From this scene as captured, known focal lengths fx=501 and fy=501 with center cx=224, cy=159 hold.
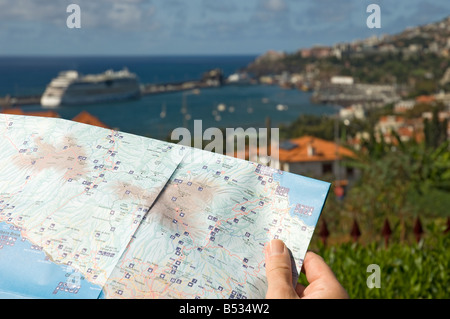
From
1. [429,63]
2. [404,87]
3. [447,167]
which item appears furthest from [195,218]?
[429,63]

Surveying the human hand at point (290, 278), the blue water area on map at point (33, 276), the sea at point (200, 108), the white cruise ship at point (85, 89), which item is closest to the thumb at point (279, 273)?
the human hand at point (290, 278)

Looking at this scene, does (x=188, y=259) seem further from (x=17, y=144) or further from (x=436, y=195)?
(x=436, y=195)

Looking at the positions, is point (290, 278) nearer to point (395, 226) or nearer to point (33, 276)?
point (33, 276)

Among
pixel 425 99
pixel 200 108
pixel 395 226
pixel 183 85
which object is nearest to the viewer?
pixel 395 226

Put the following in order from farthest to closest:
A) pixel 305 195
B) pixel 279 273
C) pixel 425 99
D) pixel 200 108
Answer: pixel 200 108, pixel 425 99, pixel 305 195, pixel 279 273

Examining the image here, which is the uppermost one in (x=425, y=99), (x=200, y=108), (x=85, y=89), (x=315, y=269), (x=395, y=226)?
(x=85, y=89)

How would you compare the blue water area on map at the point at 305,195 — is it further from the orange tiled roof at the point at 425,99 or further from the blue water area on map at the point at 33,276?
the orange tiled roof at the point at 425,99

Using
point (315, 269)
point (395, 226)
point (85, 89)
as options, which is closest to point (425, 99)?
point (85, 89)
